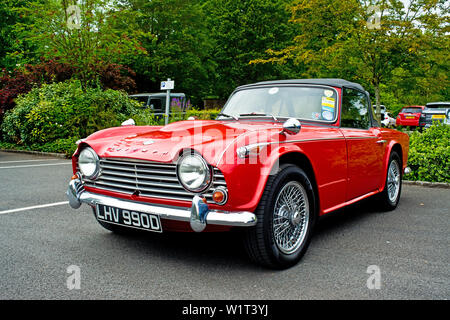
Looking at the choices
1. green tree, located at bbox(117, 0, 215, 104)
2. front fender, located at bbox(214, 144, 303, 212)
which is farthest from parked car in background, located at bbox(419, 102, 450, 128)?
green tree, located at bbox(117, 0, 215, 104)

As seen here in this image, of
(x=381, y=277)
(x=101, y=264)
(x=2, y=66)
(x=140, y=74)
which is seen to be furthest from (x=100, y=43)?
(x=140, y=74)

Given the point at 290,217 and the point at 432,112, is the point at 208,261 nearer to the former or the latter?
the point at 290,217

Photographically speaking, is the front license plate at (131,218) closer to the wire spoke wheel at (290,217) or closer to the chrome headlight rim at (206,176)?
the chrome headlight rim at (206,176)

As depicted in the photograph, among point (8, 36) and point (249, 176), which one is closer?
point (249, 176)

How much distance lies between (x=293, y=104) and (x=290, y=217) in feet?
4.69

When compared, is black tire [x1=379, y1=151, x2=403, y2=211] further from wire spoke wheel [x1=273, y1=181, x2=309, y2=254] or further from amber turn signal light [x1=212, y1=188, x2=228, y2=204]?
amber turn signal light [x1=212, y1=188, x2=228, y2=204]

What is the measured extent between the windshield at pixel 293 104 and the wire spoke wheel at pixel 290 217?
1.10 metres

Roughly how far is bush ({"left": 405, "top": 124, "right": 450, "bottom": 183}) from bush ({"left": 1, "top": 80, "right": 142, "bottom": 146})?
25.7 feet

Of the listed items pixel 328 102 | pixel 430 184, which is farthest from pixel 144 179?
pixel 430 184

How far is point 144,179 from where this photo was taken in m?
2.95

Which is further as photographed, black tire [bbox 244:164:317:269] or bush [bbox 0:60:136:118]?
bush [bbox 0:60:136:118]

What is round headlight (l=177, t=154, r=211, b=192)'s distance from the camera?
2.67 m

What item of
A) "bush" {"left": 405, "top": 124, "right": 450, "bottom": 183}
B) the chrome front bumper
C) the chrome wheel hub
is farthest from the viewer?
"bush" {"left": 405, "top": 124, "right": 450, "bottom": 183}
